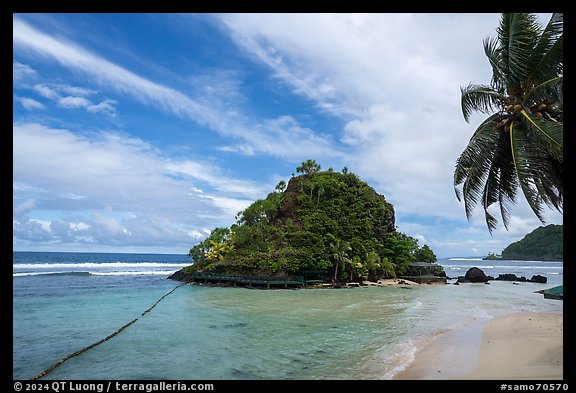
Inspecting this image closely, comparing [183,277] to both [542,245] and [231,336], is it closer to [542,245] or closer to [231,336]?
[231,336]

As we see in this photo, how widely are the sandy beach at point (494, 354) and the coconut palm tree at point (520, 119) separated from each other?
3.46 meters

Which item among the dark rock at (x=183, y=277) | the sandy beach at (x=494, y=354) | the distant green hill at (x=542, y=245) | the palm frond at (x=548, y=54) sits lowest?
the dark rock at (x=183, y=277)

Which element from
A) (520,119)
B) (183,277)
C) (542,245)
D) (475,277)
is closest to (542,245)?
(542,245)

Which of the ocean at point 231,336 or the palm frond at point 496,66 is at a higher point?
the palm frond at point 496,66

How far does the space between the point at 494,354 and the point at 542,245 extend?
115 m

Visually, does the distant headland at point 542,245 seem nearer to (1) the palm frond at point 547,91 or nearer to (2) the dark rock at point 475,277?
(2) the dark rock at point 475,277

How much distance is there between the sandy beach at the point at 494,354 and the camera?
7715 mm

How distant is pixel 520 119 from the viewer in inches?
353

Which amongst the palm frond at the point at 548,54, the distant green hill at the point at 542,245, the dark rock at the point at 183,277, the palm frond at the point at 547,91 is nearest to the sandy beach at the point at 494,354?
the palm frond at the point at 547,91

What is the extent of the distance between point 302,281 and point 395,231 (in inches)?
728

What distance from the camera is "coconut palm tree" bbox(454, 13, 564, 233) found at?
26.6 feet

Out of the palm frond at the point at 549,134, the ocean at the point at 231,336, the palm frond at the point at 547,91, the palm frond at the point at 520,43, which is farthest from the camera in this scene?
the ocean at the point at 231,336
